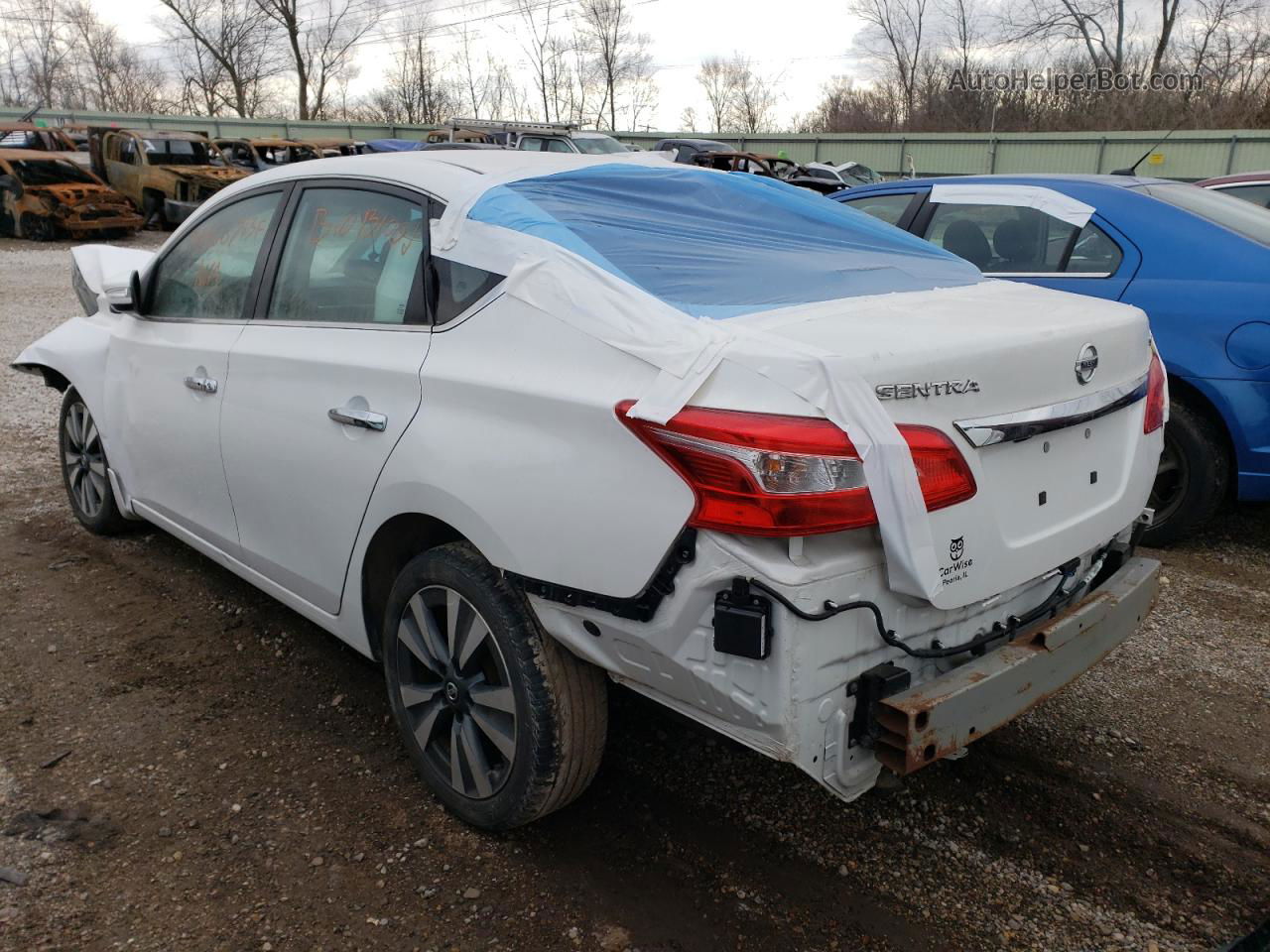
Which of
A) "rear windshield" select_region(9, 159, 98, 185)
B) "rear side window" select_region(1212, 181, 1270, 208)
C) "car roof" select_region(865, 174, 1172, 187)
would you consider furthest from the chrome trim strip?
"rear windshield" select_region(9, 159, 98, 185)

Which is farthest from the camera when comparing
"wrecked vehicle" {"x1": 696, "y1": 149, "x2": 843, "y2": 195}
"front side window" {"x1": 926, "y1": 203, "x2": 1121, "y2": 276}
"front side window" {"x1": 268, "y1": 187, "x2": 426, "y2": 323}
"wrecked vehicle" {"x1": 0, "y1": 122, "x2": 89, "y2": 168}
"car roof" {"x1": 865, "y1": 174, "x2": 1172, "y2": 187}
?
"wrecked vehicle" {"x1": 0, "y1": 122, "x2": 89, "y2": 168}

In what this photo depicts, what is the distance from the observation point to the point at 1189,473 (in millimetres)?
4500

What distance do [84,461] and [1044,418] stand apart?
4.24 metres

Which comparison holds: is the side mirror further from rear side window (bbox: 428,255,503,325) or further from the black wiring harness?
the black wiring harness

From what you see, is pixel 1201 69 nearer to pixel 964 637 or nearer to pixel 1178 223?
pixel 1178 223

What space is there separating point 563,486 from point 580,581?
21 centimetres

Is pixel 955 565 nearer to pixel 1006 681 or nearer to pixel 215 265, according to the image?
pixel 1006 681

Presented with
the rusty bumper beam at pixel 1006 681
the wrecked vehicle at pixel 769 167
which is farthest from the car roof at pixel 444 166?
the wrecked vehicle at pixel 769 167

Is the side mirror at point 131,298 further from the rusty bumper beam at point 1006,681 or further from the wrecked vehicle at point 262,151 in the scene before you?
the wrecked vehicle at point 262,151

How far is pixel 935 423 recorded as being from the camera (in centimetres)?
206

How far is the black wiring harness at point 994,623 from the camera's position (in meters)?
1.89

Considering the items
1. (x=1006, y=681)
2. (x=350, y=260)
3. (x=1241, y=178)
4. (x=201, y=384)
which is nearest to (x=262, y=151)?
(x=1241, y=178)

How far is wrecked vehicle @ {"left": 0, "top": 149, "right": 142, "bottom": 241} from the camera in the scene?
17859mm

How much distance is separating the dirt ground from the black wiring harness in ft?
2.30
